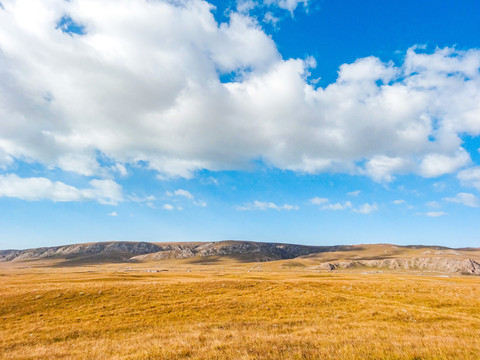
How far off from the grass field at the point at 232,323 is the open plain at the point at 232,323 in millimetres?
87

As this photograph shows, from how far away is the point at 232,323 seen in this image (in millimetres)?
22500

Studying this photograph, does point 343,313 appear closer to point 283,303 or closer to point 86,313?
point 283,303

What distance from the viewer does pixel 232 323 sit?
73.8 ft

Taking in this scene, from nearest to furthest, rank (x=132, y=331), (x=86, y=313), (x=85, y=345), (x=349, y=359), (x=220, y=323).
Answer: (x=349, y=359) → (x=85, y=345) → (x=132, y=331) → (x=220, y=323) → (x=86, y=313)

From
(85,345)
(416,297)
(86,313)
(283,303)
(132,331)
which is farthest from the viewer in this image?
(416,297)

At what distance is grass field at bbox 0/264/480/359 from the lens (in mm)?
12633

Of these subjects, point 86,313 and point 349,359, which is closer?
point 349,359

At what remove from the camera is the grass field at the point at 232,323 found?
12.6m

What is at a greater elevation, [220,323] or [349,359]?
[349,359]

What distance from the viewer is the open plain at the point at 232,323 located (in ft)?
41.4

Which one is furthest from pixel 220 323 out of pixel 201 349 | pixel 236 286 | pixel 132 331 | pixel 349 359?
pixel 236 286

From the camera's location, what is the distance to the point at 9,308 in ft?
95.1

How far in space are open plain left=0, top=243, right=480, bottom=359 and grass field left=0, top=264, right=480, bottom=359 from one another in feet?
0.29

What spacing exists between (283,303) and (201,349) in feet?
66.0
